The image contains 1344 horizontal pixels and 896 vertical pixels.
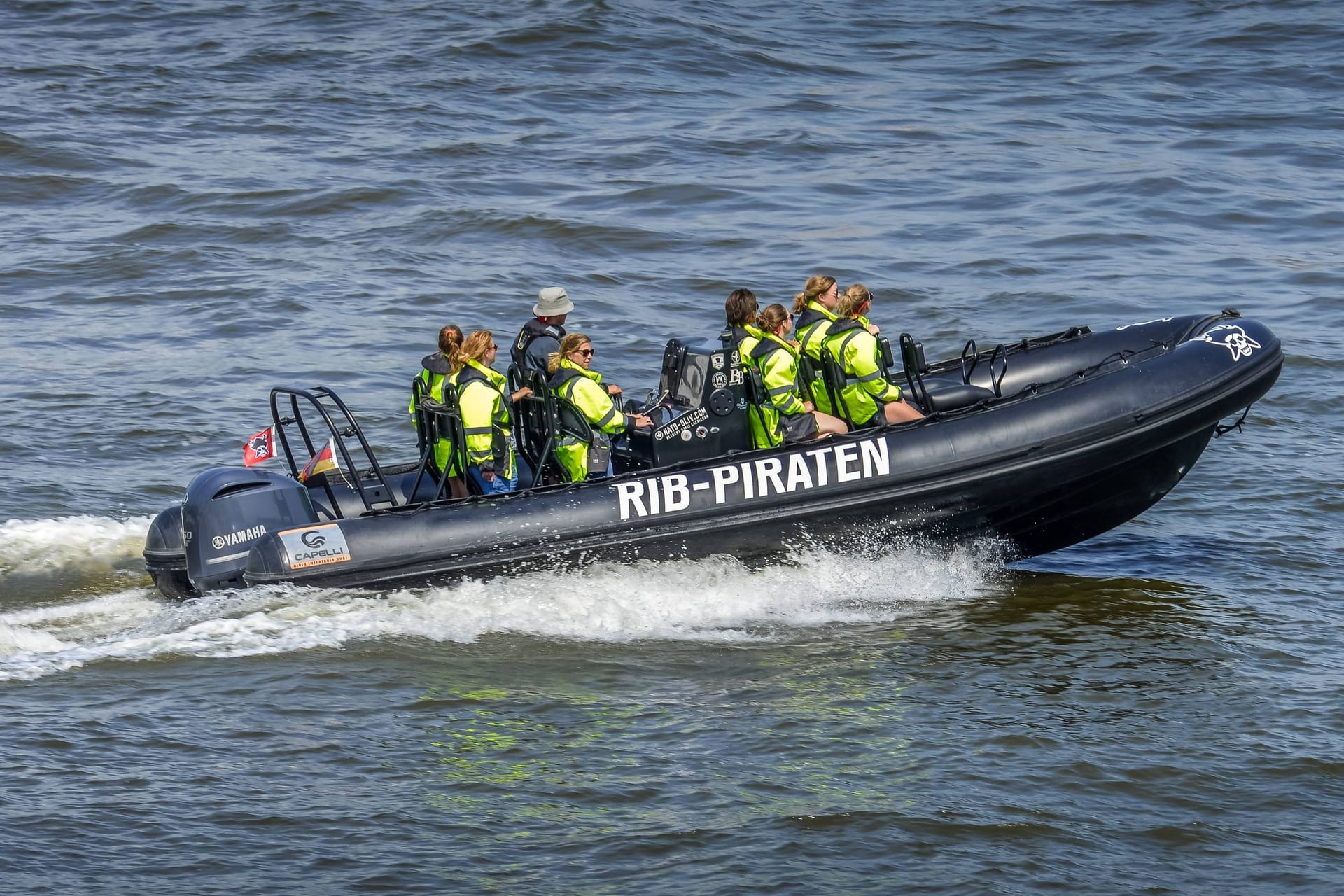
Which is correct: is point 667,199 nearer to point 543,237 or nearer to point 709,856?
point 543,237

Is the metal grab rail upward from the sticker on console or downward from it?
upward

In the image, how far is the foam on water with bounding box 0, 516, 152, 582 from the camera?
326 inches

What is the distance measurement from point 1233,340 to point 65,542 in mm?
6349

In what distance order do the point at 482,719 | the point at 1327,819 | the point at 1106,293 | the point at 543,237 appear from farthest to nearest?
1. the point at 543,237
2. the point at 1106,293
3. the point at 482,719
4. the point at 1327,819

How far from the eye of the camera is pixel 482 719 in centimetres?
652

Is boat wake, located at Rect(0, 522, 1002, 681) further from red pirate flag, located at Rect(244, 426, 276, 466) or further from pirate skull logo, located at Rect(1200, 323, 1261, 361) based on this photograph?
pirate skull logo, located at Rect(1200, 323, 1261, 361)

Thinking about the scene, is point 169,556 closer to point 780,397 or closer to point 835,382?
point 780,397

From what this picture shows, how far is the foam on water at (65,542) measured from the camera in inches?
326

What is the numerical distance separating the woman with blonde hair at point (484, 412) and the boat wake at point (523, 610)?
581mm

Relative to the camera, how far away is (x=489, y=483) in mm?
7906

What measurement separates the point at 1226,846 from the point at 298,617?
4093 millimetres

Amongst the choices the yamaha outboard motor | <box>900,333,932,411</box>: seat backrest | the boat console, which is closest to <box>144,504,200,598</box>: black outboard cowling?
the yamaha outboard motor

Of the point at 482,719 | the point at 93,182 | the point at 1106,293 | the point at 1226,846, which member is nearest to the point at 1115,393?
the point at 1226,846

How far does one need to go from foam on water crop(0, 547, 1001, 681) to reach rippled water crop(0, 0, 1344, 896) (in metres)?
0.02
